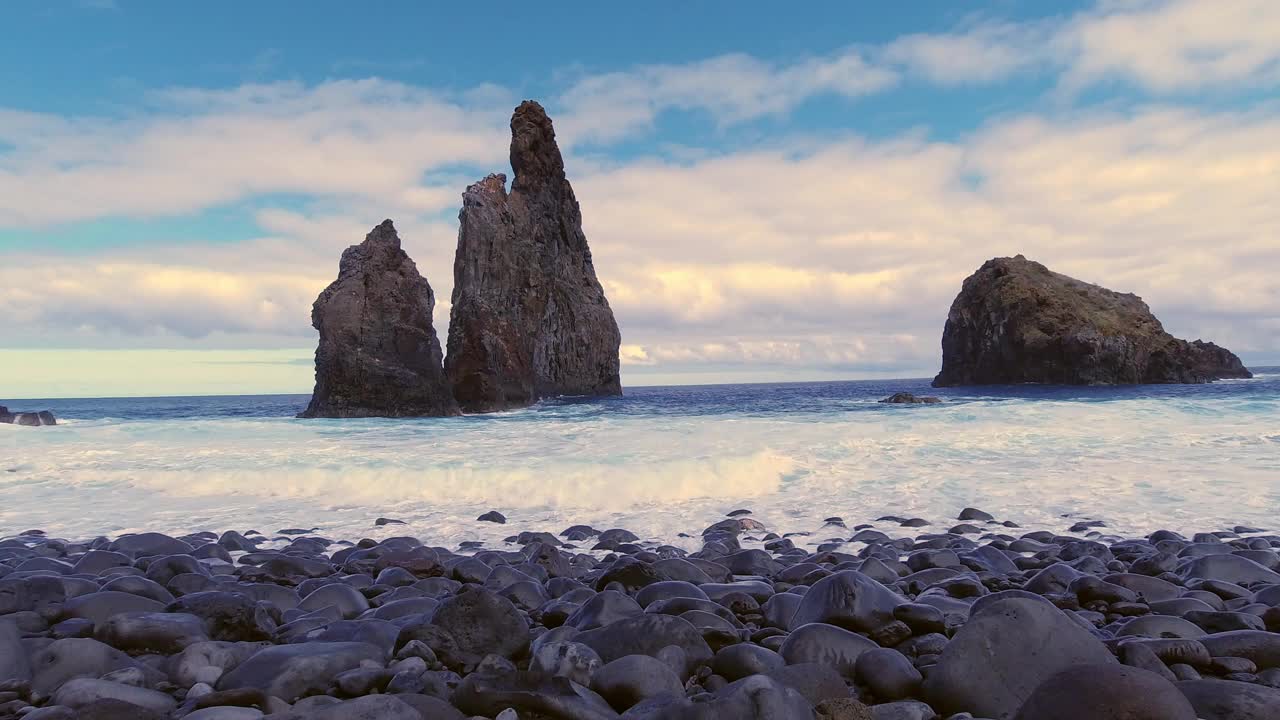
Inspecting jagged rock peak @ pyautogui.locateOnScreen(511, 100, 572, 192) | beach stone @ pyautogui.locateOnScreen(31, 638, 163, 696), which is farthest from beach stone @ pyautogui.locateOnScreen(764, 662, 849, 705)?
jagged rock peak @ pyautogui.locateOnScreen(511, 100, 572, 192)

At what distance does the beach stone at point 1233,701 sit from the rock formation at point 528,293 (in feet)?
106

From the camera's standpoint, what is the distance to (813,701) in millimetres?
2729

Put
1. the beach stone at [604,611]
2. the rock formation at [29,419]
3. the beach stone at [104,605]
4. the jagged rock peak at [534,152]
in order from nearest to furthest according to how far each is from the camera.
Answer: the beach stone at [604,611] → the beach stone at [104,605] → the rock formation at [29,419] → the jagged rock peak at [534,152]

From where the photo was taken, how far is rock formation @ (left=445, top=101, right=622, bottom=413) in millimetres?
39000

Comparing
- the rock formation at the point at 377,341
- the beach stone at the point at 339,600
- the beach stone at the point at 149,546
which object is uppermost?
the rock formation at the point at 377,341

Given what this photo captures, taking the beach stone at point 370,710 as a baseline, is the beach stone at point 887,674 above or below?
below

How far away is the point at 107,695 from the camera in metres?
2.80

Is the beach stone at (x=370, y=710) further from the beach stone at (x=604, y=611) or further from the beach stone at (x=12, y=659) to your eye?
the beach stone at (x=12, y=659)

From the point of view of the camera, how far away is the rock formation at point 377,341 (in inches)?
1074

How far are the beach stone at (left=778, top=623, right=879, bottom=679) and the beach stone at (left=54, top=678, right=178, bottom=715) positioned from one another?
92.9 inches

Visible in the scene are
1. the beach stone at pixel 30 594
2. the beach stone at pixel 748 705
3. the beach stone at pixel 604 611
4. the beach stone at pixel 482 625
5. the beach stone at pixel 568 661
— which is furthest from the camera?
the beach stone at pixel 30 594

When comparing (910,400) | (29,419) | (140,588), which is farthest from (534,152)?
(140,588)

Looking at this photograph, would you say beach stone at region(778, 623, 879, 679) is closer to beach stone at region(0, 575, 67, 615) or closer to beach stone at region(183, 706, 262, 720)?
beach stone at region(183, 706, 262, 720)

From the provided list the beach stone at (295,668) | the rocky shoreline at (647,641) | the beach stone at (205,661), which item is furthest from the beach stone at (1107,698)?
the beach stone at (205,661)
